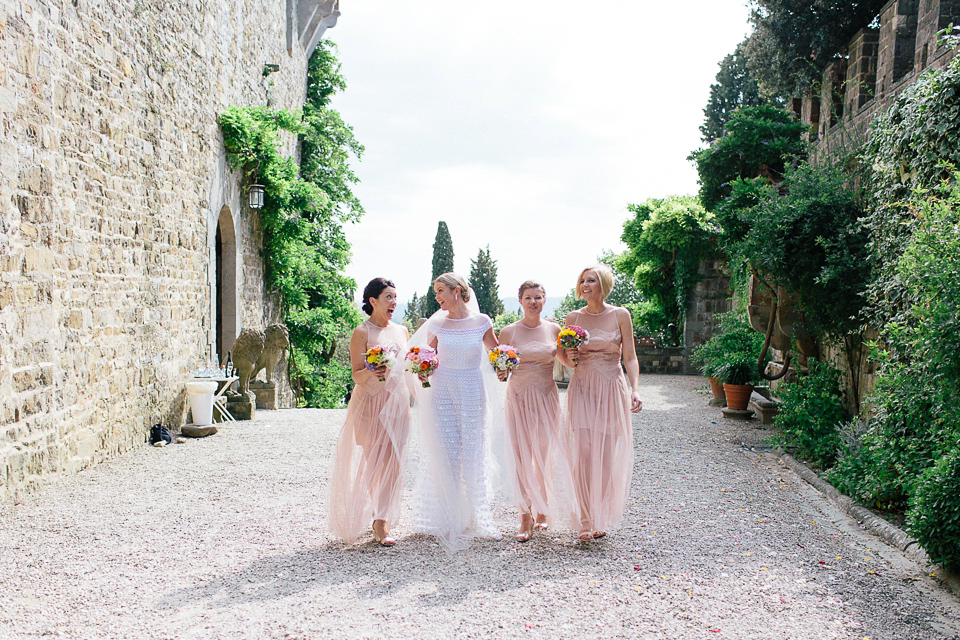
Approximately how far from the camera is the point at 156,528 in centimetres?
452

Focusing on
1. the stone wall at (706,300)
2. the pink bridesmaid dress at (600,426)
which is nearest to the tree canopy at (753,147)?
the stone wall at (706,300)

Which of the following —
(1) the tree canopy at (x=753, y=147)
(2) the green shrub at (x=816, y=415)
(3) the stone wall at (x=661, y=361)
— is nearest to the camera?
(2) the green shrub at (x=816, y=415)

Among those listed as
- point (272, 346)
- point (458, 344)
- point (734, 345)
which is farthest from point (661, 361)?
point (458, 344)

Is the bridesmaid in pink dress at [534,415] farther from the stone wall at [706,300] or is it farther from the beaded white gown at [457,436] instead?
the stone wall at [706,300]

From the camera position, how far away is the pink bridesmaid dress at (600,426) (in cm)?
427

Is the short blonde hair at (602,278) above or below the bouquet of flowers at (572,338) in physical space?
above

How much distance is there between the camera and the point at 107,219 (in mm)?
6570

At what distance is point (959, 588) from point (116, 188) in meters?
7.18

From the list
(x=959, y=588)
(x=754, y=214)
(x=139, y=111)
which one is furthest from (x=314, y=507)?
(x=754, y=214)

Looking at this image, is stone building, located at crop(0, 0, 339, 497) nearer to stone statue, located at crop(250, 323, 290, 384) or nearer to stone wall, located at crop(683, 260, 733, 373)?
stone statue, located at crop(250, 323, 290, 384)

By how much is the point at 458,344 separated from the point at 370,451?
826mm

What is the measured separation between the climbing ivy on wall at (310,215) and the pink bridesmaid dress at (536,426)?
7354mm

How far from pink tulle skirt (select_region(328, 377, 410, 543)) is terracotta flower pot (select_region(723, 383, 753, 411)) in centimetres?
642

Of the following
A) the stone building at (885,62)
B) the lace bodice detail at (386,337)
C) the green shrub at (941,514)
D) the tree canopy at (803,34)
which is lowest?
the green shrub at (941,514)
